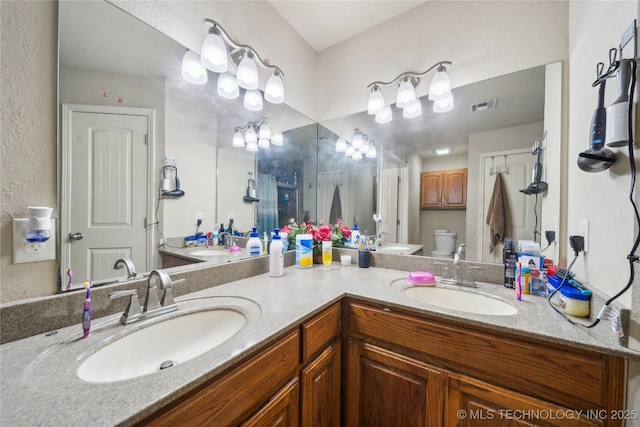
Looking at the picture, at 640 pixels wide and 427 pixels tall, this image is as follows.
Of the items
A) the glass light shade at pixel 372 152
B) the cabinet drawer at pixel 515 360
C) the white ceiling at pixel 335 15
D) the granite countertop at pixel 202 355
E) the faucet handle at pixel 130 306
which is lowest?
the cabinet drawer at pixel 515 360

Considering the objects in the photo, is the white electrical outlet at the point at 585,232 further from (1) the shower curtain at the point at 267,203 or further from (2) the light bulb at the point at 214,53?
(2) the light bulb at the point at 214,53

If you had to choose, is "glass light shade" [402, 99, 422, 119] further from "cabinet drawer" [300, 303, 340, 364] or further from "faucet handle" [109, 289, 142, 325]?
"faucet handle" [109, 289, 142, 325]

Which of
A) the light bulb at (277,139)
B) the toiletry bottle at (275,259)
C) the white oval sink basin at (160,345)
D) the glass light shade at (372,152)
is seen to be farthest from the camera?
the glass light shade at (372,152)

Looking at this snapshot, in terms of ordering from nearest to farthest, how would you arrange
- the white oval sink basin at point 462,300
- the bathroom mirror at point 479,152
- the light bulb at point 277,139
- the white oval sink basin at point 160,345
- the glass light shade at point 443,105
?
1. the white oval sink basin at point 160,345
2. the white oval sink basin at point 462,300
3. the bathroom mirror at point 479,152
4. the glass light shade at point 443,105
5. the light bulb at point 277,139

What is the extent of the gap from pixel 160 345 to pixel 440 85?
1.84 meters

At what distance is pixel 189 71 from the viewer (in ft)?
3.76

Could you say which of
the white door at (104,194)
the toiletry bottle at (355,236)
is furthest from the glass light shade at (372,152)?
the white door at (104,194)

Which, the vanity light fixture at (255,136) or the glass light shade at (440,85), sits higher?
the glass light shade at (440,85)

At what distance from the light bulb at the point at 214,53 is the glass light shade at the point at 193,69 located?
29 millimetres

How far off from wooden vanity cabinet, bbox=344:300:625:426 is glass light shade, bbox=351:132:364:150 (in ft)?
4.04

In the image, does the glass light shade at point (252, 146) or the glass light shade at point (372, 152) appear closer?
the glass light shade at point (252, 146)

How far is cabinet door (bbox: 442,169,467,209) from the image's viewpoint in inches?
56.6

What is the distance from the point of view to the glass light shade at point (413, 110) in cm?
155

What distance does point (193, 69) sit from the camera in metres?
1.16
